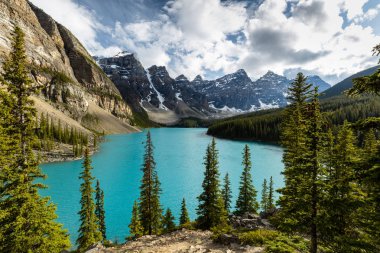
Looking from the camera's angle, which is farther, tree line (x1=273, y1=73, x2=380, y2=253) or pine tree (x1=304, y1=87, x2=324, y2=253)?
pine tree (x1=304, y1=87, x2=324, y2=253)

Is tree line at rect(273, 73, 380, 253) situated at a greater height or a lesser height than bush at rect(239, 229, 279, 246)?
greater

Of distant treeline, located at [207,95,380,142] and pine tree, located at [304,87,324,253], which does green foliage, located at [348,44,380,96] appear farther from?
distant treeline, located at [207,95,380,142]

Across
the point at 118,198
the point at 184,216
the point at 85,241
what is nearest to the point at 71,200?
the point at 118,198

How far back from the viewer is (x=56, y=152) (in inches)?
3661

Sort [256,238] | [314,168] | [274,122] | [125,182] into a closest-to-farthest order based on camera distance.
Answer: [314,168], [256,238], [125,182], [274,122]

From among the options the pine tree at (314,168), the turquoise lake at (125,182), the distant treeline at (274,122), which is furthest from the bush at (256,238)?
the distant treeline at (274,122)

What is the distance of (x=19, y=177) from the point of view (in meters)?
13.3

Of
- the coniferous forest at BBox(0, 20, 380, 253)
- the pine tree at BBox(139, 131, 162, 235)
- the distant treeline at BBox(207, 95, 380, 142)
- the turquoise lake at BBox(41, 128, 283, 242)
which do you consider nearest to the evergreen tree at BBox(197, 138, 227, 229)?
the pine tree at BBox(139, 131, 162, 235)

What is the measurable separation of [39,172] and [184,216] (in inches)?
927

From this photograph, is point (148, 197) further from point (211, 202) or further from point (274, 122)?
point (274, 122)

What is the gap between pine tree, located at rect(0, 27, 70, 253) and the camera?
42.9ft

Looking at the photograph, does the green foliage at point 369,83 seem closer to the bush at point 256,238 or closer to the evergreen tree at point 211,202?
the bush at point 256,238

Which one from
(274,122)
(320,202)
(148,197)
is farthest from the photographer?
(274,122)

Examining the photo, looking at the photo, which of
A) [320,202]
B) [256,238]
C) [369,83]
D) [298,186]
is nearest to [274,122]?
[256,238]
